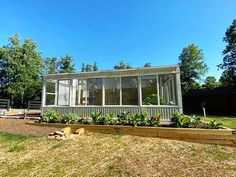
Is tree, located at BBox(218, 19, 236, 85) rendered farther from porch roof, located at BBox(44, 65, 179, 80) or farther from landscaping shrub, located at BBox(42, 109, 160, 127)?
landscaping shrub, located at BBox(42, 109, 160, 127)

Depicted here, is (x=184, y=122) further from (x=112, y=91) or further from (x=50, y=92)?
(x=50, y=92)

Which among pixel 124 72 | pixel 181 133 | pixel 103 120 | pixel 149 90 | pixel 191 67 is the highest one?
pixel 191 67

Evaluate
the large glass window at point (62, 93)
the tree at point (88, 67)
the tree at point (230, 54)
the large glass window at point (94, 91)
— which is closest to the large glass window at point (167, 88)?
the large glass window at point (94, 91)

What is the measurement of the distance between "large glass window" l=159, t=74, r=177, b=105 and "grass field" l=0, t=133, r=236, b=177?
3.81 metres

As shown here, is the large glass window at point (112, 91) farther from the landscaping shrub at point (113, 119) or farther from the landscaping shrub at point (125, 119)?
the landscaping shrub at point (125, 119)

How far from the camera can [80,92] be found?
9844mm

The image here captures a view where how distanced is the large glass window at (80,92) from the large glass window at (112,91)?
1.45 meters

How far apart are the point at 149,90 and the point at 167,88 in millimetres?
1828

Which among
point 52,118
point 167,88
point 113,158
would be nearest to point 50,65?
point 52,118

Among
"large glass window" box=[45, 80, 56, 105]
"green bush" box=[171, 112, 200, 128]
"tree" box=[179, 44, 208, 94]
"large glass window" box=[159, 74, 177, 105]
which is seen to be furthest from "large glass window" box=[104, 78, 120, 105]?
"tree" box=[179, 44, 208, 94]

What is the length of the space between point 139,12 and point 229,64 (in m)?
12.5

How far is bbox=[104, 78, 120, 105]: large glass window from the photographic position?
870cm

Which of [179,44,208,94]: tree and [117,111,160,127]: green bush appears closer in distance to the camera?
[117,111,160,127]: green bush

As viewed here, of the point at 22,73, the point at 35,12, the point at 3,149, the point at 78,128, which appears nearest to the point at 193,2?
the point at 78,128
